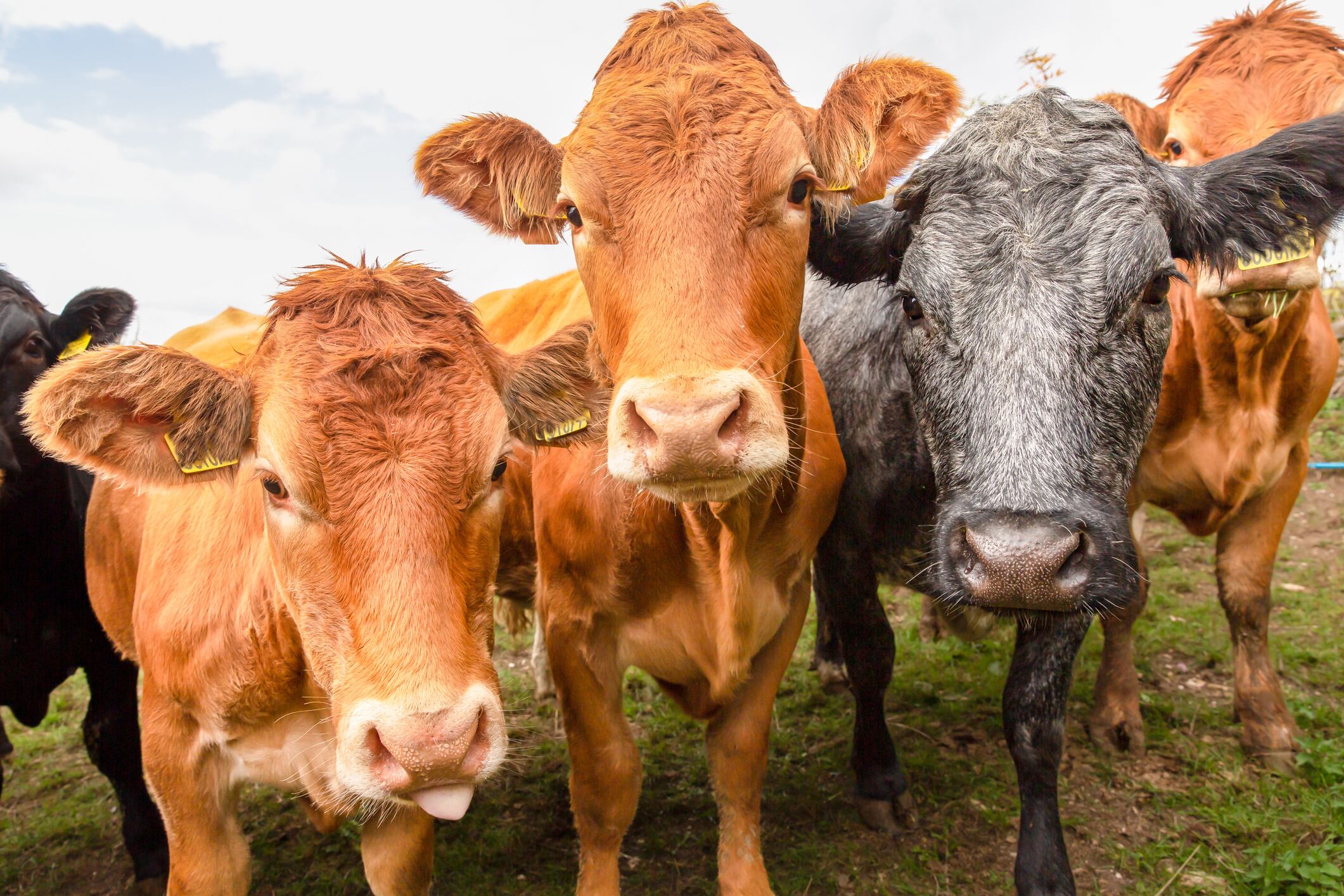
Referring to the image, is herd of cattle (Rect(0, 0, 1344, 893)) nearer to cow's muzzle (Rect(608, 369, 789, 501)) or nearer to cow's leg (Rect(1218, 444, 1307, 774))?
cow's muzzle (Rect(608, 369, 789, 501))

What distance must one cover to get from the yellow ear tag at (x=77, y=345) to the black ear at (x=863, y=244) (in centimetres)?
349

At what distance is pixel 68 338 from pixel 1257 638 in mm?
5990

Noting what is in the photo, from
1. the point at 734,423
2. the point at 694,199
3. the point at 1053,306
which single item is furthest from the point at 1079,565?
the point at 694,199

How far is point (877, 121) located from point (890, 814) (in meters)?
2.94

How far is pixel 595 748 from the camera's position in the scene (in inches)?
135

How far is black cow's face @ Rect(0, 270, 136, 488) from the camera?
4.15 metres

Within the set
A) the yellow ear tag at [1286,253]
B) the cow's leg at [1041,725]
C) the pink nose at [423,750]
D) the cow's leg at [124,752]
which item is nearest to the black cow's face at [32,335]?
the cow's leg at [124,752]

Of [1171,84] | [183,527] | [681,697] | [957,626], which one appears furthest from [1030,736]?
[1171,84]

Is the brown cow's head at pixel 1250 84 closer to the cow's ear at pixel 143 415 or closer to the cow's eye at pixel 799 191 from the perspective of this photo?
the cow's eye at pixel 799 191

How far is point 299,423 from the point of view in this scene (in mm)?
2355

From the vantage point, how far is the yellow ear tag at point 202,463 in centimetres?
259

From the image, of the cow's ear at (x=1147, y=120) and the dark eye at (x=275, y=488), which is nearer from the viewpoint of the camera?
the dark eye at (x=275, y=488)

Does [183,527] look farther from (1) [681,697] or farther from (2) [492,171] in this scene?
(1) [681,697]

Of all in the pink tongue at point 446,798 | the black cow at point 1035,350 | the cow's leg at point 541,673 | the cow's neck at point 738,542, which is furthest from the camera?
the cow's leg at point 541,673
